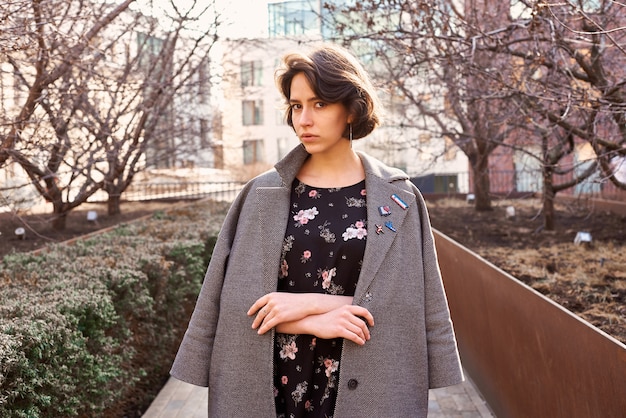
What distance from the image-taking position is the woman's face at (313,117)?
3.08 meters

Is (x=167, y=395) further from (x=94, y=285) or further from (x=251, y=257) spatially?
(x=251, y=257)

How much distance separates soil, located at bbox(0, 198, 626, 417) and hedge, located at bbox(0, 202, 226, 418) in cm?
43

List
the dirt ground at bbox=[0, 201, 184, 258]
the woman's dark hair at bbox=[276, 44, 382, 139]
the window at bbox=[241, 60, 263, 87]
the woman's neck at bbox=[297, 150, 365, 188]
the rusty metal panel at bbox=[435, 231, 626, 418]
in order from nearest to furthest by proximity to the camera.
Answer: the woman's dark hair at bbox=[276, 44, 382, 139] < the woman's neck at bbox=[297, 150, 365, 188] < the rusty metal panel at bbox=[435, 231, 626, 418] < the dirt ground at bbox=[0, 201, 184, 258] < the window at bbox=[241, 60, 263, 87]

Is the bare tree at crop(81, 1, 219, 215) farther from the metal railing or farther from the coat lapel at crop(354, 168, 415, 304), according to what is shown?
the metal railing

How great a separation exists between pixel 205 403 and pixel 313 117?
4.02 metres

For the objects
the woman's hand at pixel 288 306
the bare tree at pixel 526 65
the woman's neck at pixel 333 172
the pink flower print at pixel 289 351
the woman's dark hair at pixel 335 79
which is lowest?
the pink flower print at pixel 289 351

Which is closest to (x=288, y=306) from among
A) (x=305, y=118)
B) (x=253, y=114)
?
(x=305, y=118)

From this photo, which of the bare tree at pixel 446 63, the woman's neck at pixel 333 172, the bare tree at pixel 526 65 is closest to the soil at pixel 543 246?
the bare tree at pixel 526 65

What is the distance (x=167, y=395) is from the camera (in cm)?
668

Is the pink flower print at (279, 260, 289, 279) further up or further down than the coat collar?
further down

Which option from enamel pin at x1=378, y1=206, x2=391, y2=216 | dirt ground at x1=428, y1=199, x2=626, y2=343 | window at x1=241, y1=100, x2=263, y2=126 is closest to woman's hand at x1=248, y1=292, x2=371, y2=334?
enamel pin at x1=378, y1=206, x2=391, y2=216

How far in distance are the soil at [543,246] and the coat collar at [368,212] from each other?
7.23 ft

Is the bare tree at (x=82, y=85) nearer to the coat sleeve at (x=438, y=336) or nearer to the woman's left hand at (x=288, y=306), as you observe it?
the woman's left hand at (x=288, y=306)

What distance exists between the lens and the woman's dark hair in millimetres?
3055
